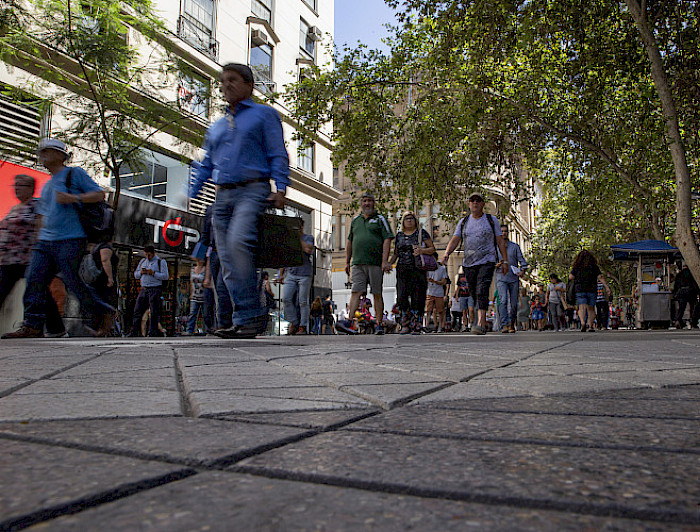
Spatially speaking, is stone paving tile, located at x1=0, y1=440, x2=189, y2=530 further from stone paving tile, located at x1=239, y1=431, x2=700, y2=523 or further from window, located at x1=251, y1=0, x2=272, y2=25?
window, located at x1=251, y1=0, x2=272, y2=25

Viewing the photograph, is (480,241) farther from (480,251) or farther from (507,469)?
(507,469)

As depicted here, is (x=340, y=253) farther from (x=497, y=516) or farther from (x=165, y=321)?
(x=497, y=516)

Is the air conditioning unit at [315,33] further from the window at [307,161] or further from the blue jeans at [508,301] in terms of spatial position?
the blue jeans at [508,301]

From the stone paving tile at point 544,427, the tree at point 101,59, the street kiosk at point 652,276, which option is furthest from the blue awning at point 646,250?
the stone paving tile at point 544,427

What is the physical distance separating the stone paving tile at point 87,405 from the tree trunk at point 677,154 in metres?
12.9

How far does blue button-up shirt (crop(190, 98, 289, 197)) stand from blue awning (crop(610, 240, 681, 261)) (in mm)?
16795

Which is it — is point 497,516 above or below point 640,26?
below

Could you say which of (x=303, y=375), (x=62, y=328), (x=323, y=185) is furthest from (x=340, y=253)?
(x=303, y=375)

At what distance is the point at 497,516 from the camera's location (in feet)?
2.64

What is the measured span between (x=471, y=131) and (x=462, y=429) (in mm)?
15071

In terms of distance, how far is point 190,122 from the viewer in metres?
17.1

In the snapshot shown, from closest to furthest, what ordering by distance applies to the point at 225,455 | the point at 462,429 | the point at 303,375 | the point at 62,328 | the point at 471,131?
the point at 225,455
the point at 462,429
the point at 303,375
the point at 62,328
the point at 471,131

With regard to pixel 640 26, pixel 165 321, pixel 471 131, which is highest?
pixel 640 26

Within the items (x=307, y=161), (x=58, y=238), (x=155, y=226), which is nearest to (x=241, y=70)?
(x=58, y=238)
